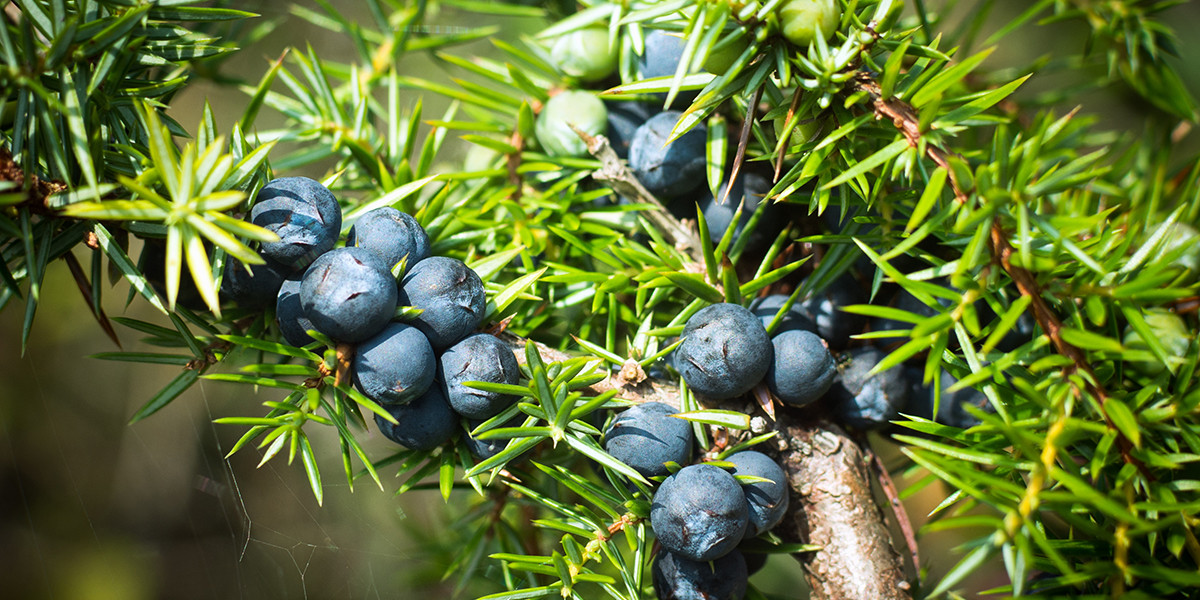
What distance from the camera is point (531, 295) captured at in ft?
1.84

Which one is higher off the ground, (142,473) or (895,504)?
(895,504)

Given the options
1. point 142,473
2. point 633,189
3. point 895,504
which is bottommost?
point 142,473

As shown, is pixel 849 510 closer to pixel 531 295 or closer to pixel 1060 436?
pixel 1060 436

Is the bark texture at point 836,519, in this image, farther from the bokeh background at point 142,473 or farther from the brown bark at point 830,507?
the bokeh background at point 142,473

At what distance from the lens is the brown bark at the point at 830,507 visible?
553 mm

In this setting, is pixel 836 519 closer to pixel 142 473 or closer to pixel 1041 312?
pixel 1041 312

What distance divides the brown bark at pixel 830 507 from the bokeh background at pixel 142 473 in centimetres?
67

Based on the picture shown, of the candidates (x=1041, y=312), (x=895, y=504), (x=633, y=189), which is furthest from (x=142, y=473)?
(x=1041, y=312)

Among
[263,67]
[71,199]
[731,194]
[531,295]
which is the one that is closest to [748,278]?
[731,194]

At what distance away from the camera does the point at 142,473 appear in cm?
141

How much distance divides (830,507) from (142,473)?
147 centimetres

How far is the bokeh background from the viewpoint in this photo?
46.5 inches

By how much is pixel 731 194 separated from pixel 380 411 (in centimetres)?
36

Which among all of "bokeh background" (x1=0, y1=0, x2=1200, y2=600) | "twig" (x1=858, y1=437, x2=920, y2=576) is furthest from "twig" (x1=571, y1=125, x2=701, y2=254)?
"bokeh background" (x1=0, y1=0, x2=1200, y2=600)
